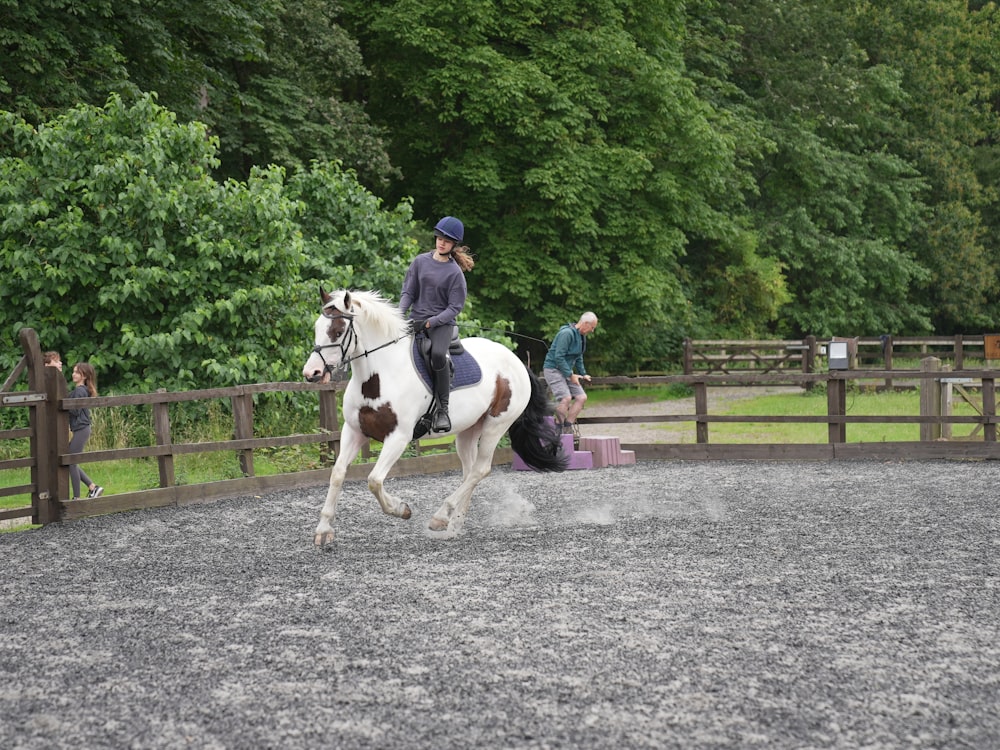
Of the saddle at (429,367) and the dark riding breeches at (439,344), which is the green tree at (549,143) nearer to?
the saddle at (429,367)

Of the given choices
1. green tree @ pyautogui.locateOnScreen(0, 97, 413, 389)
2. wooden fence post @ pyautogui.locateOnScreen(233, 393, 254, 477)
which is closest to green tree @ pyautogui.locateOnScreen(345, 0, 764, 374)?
green tree @ pyautogui.locateOnScreen(0, 97, 413, 389)

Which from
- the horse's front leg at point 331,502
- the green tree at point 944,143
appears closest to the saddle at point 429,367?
the horse's front leg at point 331,502

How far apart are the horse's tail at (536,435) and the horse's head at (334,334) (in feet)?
8.19

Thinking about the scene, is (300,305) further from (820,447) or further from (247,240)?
(820,447)

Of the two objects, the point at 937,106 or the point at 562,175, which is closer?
the point at 562,175

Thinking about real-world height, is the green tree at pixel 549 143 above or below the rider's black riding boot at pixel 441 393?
above

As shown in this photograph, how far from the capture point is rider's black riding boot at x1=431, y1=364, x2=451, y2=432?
9.50 meters

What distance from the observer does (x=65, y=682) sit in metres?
5.30

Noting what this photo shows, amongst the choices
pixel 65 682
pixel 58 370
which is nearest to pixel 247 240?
pixel 58 370

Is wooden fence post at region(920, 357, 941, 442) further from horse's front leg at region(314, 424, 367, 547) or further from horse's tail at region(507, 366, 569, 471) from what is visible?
horse's front leg at region(314, 424, 367, 547)

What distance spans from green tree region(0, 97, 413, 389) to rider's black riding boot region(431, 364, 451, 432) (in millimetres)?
6844

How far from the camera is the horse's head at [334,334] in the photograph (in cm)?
880

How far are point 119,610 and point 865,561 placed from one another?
4.95m

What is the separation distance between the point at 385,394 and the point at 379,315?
63 centimetres
